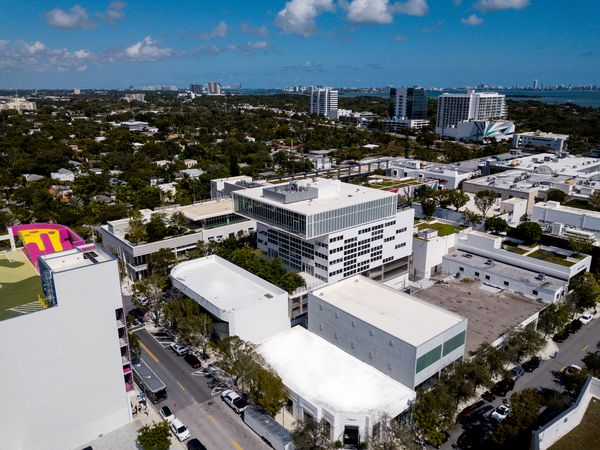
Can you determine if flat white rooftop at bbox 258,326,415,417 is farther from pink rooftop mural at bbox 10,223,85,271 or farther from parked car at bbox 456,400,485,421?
pink rooftop mural at bbox 10,223,85,271

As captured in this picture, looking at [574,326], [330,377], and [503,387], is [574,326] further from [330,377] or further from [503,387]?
[330,377]

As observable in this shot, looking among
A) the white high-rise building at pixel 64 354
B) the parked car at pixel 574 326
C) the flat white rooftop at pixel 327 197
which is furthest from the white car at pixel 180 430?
the parked car at pixel 574 326

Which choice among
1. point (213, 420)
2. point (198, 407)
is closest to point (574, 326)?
point (213, 420)

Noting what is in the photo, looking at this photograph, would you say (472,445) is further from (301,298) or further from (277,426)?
(301,298)

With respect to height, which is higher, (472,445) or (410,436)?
(410,436)

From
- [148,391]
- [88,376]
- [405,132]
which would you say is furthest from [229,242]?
[405,132]

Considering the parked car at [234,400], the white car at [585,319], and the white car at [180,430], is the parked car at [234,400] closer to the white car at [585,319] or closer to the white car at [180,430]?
the white car at [180,430]
